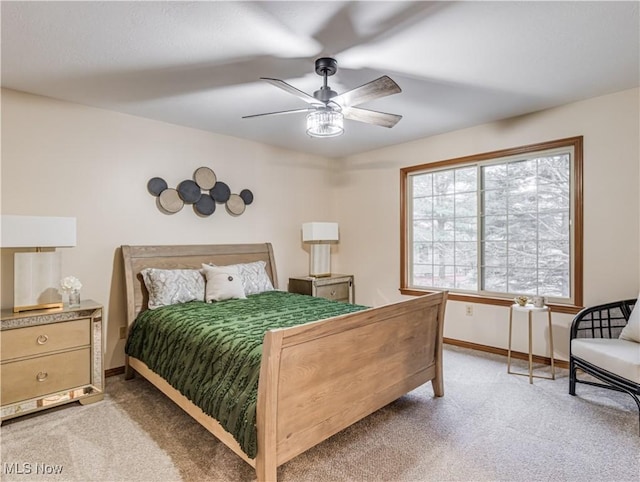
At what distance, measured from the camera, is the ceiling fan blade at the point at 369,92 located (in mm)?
2131

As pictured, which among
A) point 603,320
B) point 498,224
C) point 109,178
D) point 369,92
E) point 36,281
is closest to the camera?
point 369,92

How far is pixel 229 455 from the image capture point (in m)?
2.11

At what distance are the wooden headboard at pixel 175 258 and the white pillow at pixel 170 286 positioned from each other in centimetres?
11

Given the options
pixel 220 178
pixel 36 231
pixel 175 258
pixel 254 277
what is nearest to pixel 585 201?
pixel 254 277

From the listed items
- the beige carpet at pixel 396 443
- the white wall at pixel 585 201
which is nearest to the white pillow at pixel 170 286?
the beige carpet at pixel 396 443

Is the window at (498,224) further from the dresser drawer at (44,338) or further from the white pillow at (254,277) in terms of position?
the dresser drawer at (44,338)

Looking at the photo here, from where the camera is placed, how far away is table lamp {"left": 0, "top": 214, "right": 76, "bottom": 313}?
2.55 m

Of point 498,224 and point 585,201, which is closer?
point 585,201

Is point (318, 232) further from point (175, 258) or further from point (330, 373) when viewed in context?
point (330, 373)

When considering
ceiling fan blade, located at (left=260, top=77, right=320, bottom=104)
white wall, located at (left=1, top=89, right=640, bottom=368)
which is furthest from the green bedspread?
ceiling fan blade, located at (left=260, top=77, right=320, bottom=104)

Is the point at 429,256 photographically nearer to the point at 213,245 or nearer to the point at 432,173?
the point at 432,173

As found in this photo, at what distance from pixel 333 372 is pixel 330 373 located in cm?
3

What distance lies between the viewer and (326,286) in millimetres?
4688

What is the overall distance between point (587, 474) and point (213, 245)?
3.63 metres
